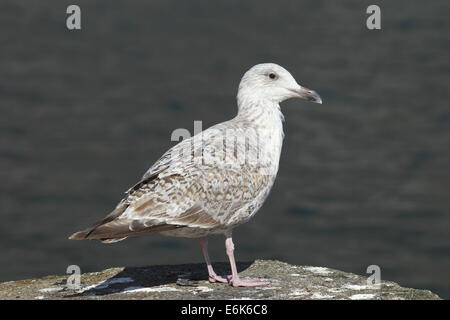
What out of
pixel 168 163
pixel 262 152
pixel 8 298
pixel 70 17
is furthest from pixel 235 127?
pixel 70 17

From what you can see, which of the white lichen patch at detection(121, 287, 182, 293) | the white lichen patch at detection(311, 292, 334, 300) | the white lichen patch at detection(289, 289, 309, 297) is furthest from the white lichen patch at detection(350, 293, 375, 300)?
the white lichen patch at detection(121, 287, 182, 293)

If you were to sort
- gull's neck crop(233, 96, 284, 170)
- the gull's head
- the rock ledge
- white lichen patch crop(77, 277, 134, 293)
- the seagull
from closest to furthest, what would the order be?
1. the seagull
2. the rock ledge
3. white lichen patch crop(77, 277, 134, 293)
4. gull's neck crop(233, 96, 284, 170)
5. the gull's head

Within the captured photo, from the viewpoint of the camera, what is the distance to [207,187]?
9.55 m

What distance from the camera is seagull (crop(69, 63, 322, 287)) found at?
9.16 meters

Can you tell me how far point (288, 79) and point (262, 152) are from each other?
43.7 inches

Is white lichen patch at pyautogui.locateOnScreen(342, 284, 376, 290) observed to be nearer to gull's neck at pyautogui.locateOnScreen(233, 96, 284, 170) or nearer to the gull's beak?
gull's neck at pyautogui.locateOnScreen(233, 96, 284, 170)

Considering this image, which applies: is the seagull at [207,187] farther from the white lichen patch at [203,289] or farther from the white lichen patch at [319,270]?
the white lichen patch at [319,270]

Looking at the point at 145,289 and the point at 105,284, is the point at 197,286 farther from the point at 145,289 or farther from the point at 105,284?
the point at 105,284

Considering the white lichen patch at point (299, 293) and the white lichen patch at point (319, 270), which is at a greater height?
the white lichen patch at point (319, 270)

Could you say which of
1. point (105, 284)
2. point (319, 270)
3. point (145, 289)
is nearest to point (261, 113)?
point (319, 270)

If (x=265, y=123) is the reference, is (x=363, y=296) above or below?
below

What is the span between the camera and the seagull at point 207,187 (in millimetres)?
9164

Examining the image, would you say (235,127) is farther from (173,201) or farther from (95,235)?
(95,235)

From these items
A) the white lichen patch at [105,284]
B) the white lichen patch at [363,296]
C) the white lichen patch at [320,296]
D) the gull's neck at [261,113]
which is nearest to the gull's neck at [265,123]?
the gull's neck at [261,113]
